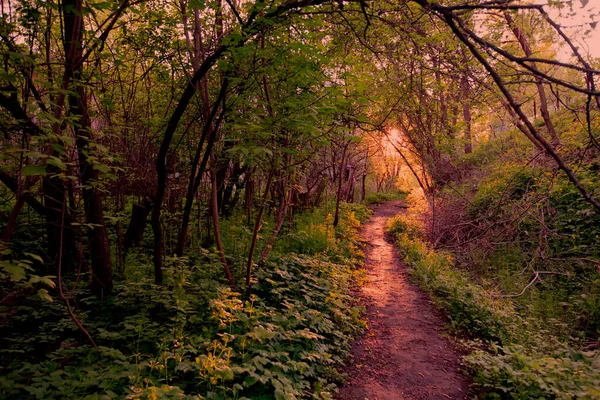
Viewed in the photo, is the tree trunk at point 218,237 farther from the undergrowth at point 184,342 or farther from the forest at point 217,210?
the undergrowth at point 184,342

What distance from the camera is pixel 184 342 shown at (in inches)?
138

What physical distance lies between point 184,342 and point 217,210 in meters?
2.81

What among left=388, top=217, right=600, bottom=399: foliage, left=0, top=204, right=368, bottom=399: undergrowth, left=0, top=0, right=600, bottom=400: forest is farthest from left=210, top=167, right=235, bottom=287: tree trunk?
left=388, top=217, right=600, bottom=399: foliage

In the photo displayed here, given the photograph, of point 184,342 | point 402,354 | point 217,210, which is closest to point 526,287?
point 402,354

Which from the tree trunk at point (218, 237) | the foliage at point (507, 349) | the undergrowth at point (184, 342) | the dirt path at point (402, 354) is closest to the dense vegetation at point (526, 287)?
the foliage at point (507, 349)

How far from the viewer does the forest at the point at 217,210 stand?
2666 mm

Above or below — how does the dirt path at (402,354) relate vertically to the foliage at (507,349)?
below

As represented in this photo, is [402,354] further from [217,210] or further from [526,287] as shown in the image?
[217,210]

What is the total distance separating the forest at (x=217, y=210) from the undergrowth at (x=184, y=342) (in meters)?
0.03

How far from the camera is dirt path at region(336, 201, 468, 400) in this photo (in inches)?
155

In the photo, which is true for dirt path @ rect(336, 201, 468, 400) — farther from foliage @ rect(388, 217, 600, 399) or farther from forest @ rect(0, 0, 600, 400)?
foliage @ rect(388, 217, 600, 399)

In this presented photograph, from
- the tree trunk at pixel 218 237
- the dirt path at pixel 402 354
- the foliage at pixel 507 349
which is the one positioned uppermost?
the tree trunk at pixel 218 237

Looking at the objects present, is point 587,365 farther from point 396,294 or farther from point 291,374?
point 396,294

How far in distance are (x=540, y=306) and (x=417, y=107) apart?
6.11m
